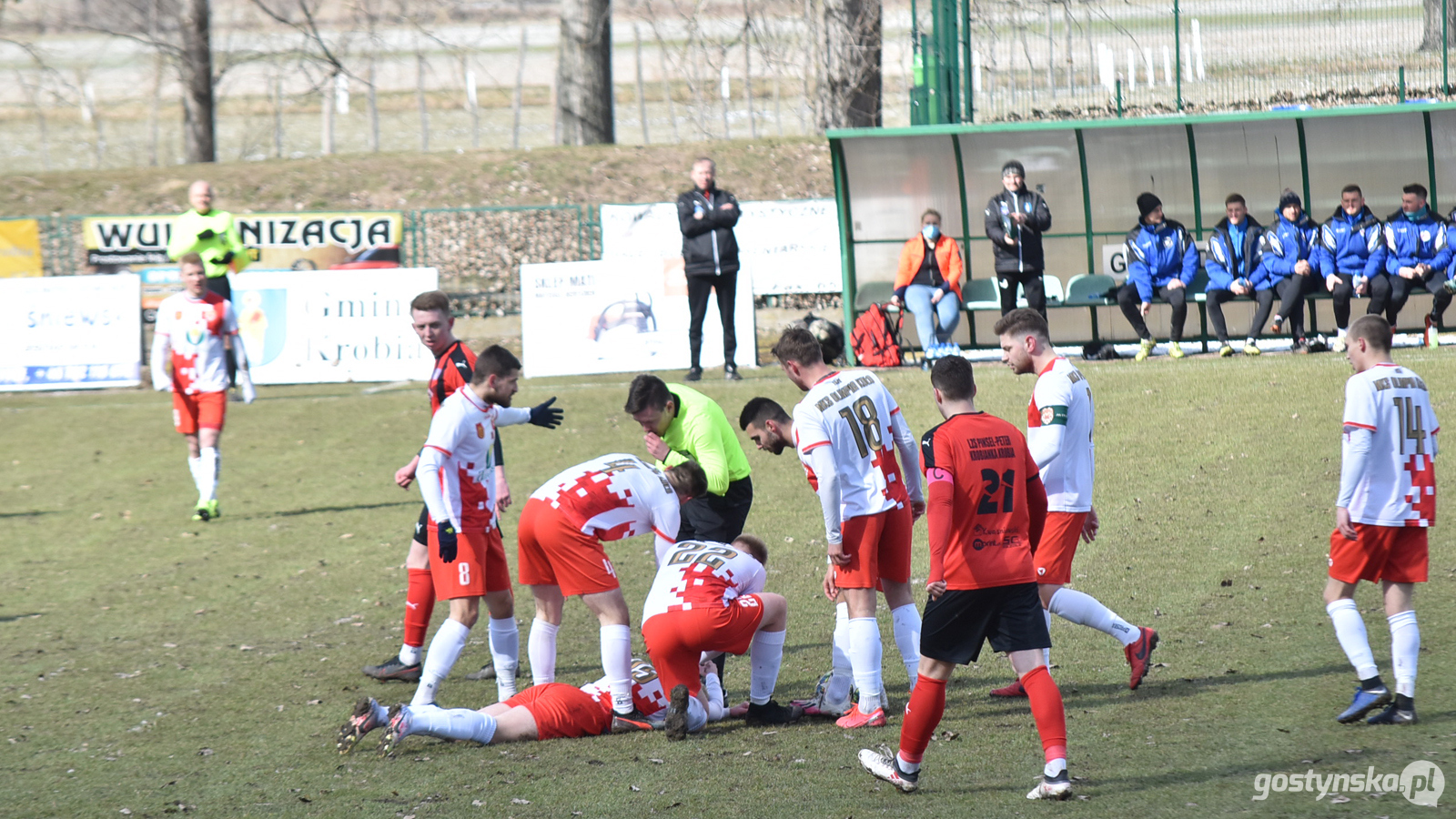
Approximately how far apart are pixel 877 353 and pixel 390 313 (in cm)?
621

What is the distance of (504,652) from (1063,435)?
3.04m

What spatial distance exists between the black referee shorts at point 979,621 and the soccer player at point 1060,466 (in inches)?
50.3

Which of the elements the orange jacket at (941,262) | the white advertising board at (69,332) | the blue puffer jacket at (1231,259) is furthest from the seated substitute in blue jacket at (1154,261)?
the white advertising board at (69,332)

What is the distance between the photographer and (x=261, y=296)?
56.5 ft

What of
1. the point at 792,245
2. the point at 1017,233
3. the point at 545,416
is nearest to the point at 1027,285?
the point at 1017,233

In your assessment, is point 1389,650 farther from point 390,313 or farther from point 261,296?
point 261,296

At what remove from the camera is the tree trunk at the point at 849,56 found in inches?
922

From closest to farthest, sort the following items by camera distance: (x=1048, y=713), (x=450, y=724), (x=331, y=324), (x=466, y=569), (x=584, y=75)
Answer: (x=1048, y=713)
(x=450, y=724)
(x=466, y=569)
(x=331, y=324)
(x=584, y=75)

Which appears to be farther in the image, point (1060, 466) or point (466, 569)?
point (466, 569)

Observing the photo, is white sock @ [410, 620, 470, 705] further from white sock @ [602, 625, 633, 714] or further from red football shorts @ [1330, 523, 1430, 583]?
red football shorts @ [1330, 523, 1430, 583]

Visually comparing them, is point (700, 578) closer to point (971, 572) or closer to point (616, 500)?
point (616, 500)

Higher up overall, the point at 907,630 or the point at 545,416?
the point at 545,416

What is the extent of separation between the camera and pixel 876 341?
1548cm

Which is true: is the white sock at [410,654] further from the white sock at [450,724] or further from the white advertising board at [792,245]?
the white advertising board at [792,245]
